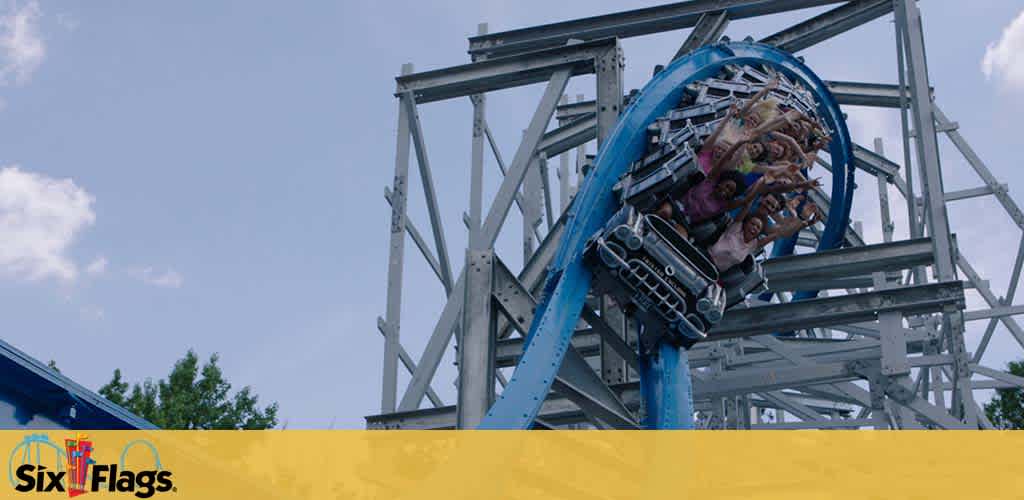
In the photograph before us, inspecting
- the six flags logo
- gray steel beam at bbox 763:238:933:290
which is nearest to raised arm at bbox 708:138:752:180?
gray steel beam at bbox 763:238:933:290

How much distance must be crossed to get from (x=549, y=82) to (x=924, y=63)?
4.30m

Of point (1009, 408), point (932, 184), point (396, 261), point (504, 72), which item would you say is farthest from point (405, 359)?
point (1009, 408)

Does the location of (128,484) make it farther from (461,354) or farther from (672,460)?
(672,460)

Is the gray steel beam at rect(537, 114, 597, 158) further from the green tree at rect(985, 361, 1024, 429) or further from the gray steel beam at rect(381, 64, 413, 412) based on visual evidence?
the green tree at rect(985, 361, 1024, 429)

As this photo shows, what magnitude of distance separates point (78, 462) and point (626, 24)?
26.5 feet

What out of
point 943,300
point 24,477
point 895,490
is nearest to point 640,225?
point 943,300

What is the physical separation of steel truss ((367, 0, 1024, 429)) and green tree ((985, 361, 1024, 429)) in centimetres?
1695

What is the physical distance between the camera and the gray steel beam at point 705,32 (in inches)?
488

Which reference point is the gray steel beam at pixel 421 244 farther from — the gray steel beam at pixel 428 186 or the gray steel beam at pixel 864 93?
the gray steel beam at pixel 864 93

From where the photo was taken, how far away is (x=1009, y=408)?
30.7 meters

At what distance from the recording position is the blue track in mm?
8562

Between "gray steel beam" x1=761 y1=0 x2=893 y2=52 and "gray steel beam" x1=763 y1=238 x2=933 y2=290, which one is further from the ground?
"gray steel beam" x1=761 y1=0 x2=893 y2=52

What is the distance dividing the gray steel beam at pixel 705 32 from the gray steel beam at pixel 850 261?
2.65 meters

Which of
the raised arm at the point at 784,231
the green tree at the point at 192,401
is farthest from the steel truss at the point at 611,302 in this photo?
the green tree at the point at 192,401
